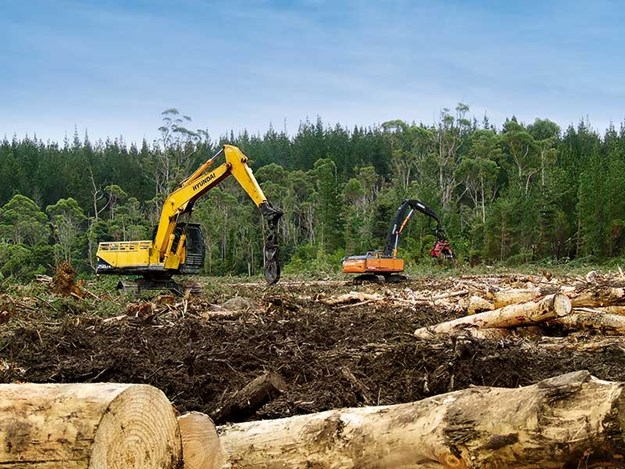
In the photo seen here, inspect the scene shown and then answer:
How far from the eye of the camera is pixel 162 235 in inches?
728

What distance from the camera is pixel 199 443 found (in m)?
3.61

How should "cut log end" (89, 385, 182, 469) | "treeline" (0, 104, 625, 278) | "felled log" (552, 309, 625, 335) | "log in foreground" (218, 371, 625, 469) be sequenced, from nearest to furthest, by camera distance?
"log in foreground" (218, 371, 625, 469), "cut log end" (89, 385, 182, 469), "felled log" (552, 309, 625, 335), "treeline" (0, 104, 625, 278)

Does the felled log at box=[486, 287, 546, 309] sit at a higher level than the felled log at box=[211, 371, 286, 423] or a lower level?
higher

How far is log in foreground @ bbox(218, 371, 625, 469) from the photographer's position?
2.98 metres

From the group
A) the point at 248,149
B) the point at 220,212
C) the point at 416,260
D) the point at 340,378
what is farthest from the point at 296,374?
the point at 248,149

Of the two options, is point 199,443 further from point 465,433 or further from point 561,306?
point 561,306

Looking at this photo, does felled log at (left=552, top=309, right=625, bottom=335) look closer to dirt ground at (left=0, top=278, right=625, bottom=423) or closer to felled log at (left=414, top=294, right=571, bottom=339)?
felled log at (left=414, top=294, right=571, bottom=339)

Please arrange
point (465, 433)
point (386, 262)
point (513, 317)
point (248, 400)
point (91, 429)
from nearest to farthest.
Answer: point (465, 433) < point (91, 429) < point (248, 400) < point (513, 317) < point (386, 262)

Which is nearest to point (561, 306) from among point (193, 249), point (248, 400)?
point (248, 400)

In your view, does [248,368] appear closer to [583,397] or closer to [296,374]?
[296,374]

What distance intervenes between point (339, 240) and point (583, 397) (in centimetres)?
5480

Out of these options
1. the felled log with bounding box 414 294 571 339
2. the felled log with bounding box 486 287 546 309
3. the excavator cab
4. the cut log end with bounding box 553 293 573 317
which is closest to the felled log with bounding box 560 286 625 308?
the felled log with bounding box 486 287 546 309

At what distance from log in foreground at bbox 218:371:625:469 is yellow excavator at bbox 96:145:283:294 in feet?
45.5

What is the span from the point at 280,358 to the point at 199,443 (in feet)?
11.8
